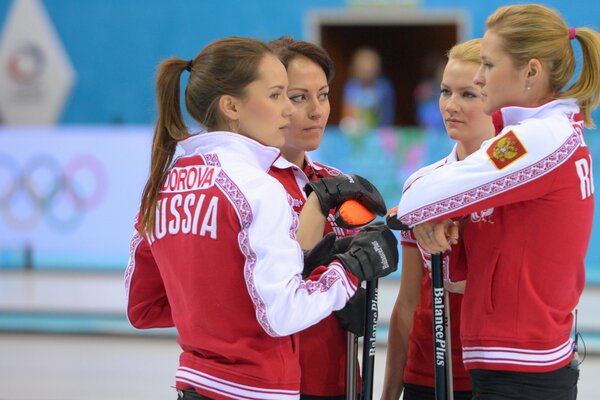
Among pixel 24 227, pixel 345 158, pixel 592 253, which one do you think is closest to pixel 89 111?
pixel 24 227

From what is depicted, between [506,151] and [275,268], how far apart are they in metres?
0.59

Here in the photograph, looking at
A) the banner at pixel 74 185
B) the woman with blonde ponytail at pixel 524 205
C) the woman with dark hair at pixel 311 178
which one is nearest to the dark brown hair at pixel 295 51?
the woman with dark hair at pixel 311 178

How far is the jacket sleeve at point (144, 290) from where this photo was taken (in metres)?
2.39

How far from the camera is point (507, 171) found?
6.78 ft

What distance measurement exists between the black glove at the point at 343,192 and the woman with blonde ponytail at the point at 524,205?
168 millimetres

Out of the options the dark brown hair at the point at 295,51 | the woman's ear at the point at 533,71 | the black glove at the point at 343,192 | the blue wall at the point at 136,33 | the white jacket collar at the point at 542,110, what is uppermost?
the blue wall at the point at 136,33

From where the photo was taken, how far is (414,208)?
2170 millimetres

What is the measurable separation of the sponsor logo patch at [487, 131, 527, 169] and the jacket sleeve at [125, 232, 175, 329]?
0.91m

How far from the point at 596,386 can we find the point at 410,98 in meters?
9.21

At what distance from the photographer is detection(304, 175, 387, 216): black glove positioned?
2311 millimetres

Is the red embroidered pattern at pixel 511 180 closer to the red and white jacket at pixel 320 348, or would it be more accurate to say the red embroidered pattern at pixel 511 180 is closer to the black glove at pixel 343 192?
the black glove at pixel 343 192

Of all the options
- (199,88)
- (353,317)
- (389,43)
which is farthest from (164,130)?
(389,43)

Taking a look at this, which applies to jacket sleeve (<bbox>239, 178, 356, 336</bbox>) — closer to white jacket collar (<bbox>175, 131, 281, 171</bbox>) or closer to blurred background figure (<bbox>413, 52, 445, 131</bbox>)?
white jacket collar (<bbox>175, 131, 281, 171</bbox>)

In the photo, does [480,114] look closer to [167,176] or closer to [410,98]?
[167,176]
